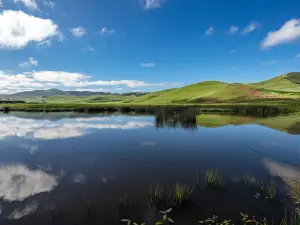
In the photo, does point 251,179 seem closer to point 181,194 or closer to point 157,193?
point 181,194

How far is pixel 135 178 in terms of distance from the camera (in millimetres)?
13859

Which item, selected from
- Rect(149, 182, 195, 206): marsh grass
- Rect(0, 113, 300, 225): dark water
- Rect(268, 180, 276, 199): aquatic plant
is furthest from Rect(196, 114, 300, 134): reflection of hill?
Rect(149, 182, 195, 206): marsh grass

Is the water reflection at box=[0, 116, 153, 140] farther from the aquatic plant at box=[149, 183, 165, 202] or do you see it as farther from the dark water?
the aquatic plant at box=[149, 183, 165, 202]

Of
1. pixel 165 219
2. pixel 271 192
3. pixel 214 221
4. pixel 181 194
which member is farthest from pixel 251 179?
pixel 165 219

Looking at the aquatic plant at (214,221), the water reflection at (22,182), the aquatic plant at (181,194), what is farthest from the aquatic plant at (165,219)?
the water reflection at (22,182)

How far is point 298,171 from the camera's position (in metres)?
15.2

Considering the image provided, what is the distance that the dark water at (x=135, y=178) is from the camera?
967 cm

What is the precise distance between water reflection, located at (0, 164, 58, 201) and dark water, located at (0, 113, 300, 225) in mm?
51

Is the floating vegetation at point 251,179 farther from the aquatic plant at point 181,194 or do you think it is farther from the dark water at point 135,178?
the aquatic plant at point 181,194

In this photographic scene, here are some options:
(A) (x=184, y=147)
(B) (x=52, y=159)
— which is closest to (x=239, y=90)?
(A) (x=184, y=147)

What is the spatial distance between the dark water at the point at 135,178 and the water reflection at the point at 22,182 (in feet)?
0.17

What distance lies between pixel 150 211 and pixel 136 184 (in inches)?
124

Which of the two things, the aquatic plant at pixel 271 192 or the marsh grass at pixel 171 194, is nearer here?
the marsh grass at pixel 171 194

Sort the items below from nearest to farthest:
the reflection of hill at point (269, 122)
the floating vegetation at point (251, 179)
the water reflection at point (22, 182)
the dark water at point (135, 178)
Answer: the dark water at point (135, 178) → the water reflection at point (22, 182) → the floating vegetation at point (251, 179) → the reflection of hill at point (269, 122)
